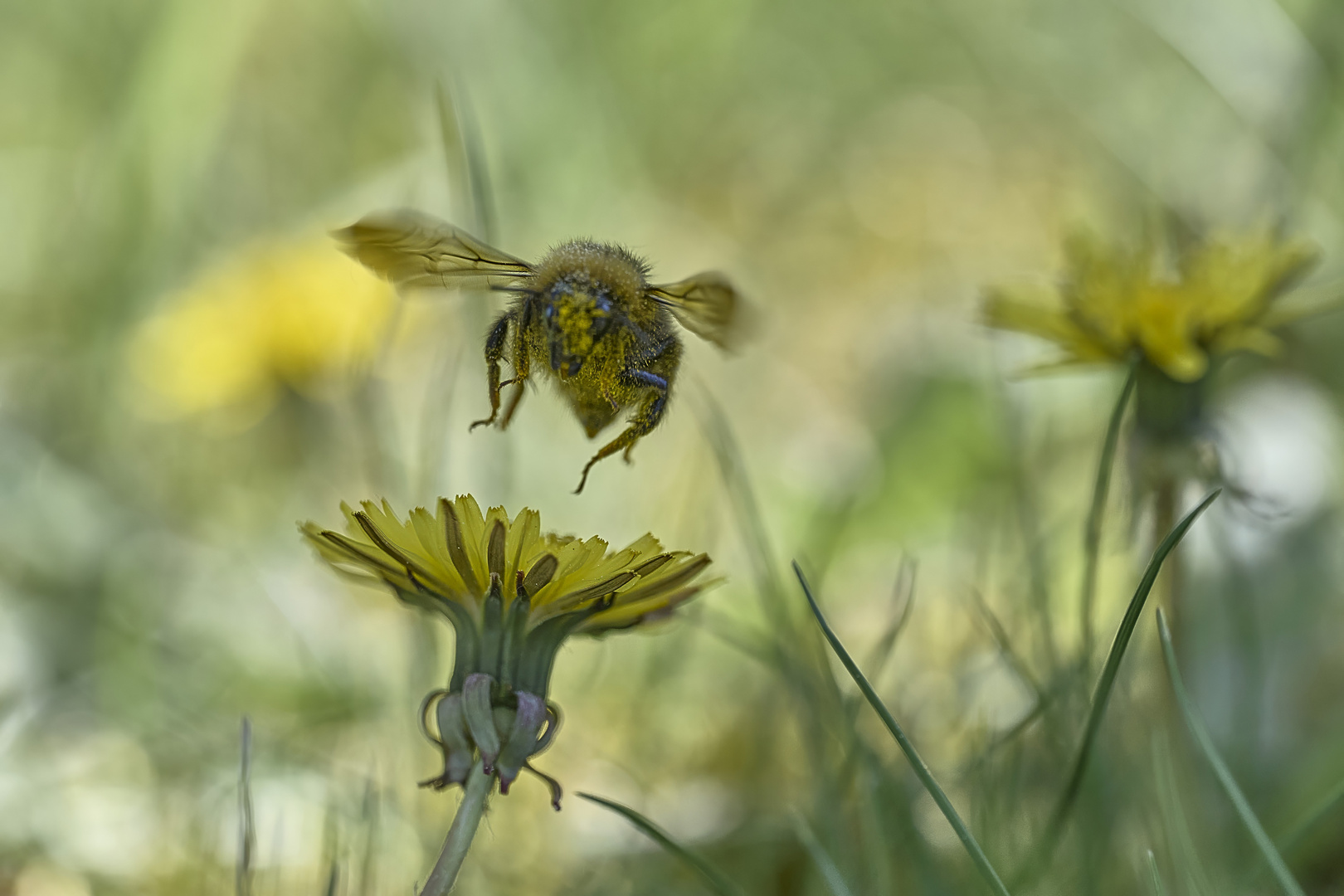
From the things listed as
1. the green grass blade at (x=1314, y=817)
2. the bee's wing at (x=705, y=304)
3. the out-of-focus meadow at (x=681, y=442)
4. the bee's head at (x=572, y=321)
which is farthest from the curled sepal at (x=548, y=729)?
the green grass blade at (x=1314, y=817)

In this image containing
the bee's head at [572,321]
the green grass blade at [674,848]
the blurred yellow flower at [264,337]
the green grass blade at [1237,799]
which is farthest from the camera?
the blurred yellow flower at [264,337]

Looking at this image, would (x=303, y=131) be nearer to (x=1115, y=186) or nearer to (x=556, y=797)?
(x=1115, y=186)

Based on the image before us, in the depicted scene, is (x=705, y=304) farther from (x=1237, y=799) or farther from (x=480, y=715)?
(x=1237, y=799)

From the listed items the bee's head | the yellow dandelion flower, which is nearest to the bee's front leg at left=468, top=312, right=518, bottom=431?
the bee's head

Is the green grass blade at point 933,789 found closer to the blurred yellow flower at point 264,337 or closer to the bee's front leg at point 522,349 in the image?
the bee's front leg at point 522,349

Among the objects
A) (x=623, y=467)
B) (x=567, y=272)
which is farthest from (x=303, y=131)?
(x=567, y=272)

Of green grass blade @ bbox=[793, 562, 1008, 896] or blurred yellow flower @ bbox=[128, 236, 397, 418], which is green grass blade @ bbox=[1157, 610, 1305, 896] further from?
blurred yellow flower @ bbox=[128, 236, 397, 418]
